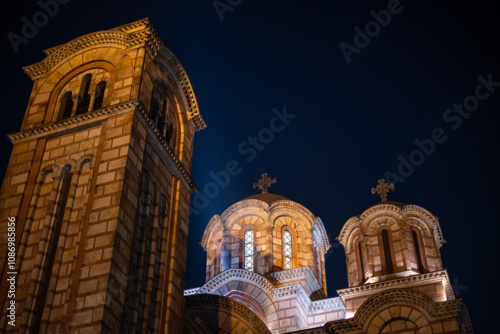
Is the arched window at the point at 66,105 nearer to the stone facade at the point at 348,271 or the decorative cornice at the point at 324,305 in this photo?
the stone facade at the point at 348,271

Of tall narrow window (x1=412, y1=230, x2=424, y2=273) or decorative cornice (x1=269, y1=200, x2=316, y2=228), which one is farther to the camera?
decorative cornice (x1=269, y1=200, x2=316, y2=228)

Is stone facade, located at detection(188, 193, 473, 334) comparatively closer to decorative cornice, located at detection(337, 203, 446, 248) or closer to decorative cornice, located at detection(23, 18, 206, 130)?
decorative cornice, located at detection(337, 203, 446, 248)

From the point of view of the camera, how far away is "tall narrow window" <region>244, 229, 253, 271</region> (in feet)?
88.8

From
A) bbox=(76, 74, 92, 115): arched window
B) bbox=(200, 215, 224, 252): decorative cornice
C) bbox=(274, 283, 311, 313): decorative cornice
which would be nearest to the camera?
bbox=(76, 74, 92, 115): arched window

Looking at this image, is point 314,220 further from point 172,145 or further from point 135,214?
point 135,214

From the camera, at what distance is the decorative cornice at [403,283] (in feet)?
75.5

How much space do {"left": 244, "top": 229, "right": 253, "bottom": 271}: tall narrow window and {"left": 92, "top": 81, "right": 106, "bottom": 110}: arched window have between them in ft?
37.3

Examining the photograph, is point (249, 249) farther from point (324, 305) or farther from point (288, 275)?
point (324, 305)

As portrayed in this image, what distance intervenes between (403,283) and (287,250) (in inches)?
230

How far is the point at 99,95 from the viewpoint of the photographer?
1798 cm

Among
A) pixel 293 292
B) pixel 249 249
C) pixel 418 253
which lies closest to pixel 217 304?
pixel 293 292

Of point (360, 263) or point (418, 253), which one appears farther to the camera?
point (360, 263)

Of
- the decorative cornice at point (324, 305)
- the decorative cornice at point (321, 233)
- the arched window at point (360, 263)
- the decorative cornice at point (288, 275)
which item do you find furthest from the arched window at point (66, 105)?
the decorative cornice at point (321, 233)

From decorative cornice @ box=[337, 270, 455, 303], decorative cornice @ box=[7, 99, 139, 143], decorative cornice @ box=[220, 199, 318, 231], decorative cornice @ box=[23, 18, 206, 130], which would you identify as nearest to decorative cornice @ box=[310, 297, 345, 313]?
decorative cornice @ box=[337, 270, 455, 303]
